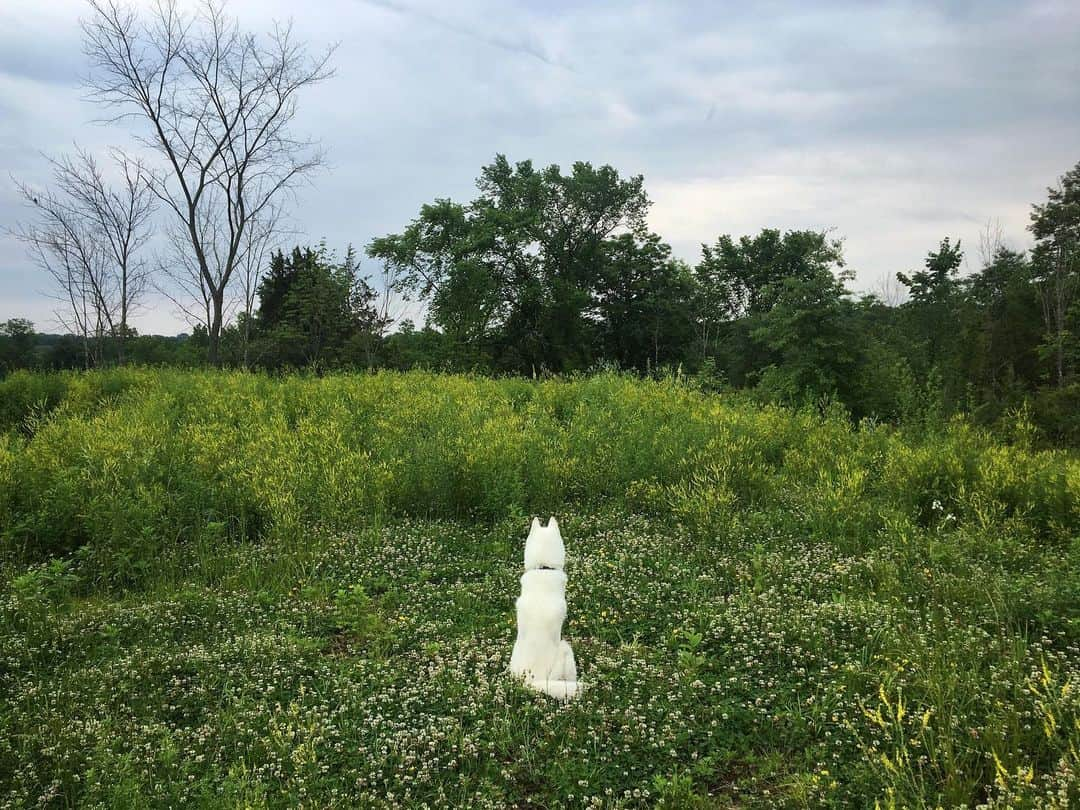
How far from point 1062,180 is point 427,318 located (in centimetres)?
2853

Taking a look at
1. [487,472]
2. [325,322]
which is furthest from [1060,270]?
[325,322]

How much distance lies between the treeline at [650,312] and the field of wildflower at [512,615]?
14193 millimetres

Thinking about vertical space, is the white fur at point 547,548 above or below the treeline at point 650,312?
below

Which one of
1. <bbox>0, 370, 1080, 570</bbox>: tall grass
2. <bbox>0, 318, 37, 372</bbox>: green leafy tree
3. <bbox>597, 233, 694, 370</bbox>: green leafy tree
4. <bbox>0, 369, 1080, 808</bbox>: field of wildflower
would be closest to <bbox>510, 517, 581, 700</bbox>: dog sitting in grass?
<bbox>0, 369, 1080, 808</bbox>: field of wildflower

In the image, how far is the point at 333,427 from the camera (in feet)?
28.2

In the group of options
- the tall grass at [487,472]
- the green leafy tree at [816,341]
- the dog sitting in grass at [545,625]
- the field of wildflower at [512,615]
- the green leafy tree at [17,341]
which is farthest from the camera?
the green leafy tree at [17,341]

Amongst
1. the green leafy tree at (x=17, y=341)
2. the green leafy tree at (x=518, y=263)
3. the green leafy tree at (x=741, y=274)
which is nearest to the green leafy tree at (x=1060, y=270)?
the green leafy tree at (x=741, y=274)

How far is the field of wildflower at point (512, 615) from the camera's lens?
2998 millimetres

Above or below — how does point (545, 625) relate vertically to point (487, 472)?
below

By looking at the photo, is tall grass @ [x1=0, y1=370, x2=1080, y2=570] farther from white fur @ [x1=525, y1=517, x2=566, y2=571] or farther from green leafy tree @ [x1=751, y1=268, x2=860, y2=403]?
green leafy tree @ [x1=751, y1=268, x2=860, y2=403]

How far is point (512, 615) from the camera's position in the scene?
4.65 m

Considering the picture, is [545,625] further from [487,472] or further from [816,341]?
[816,341]

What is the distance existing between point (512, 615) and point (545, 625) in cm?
111

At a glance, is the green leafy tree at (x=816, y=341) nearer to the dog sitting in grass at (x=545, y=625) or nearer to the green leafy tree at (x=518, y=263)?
the green leafy tree at (x=518, y=263)
